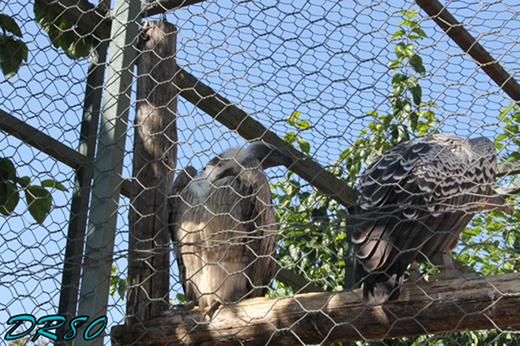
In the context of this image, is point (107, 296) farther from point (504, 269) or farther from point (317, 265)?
point (504, 269)

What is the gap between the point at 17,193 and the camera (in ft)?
9.01

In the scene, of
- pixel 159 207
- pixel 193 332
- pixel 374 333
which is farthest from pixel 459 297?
pixel 159 207

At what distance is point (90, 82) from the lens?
2.90 meters

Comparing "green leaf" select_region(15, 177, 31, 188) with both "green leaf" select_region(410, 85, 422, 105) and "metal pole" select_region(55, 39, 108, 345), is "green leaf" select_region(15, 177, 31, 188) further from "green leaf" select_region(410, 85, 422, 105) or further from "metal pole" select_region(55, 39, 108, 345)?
"green leaf" select_region(410, 85, 422, 105)

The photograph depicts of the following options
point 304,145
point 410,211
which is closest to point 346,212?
point 304,145

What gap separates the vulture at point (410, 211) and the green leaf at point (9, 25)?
1890mm

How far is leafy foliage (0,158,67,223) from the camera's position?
8.85 ft

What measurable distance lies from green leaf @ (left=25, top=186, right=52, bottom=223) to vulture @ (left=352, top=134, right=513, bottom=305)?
148 centimetres

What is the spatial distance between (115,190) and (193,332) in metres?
0.68

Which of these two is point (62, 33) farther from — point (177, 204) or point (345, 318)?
point (345, 318)

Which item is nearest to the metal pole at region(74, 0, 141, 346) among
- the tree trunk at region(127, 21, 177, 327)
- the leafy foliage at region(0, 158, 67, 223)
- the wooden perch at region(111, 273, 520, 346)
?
the tree trunk at region(127, 21, 177, 327)

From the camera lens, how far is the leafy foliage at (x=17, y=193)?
270cm

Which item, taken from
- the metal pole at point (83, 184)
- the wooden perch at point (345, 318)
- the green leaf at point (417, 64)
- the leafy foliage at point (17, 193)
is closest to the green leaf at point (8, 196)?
the leafy foliage at point (17, 193)

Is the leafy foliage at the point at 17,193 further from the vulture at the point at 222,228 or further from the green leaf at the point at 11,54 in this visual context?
the vulture at the point at 222,228
